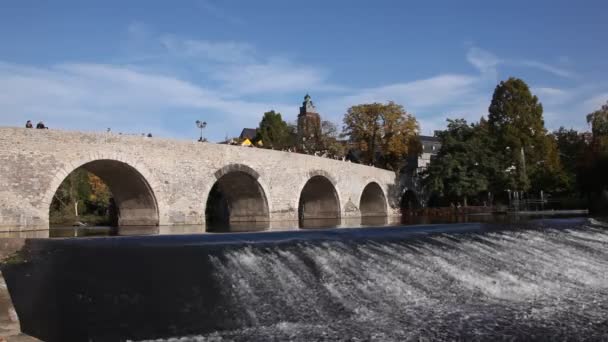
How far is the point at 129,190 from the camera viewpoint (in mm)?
23281

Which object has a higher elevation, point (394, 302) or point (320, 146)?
point (320, 146)

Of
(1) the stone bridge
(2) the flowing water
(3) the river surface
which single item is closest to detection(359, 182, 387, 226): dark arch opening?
(1) the stone bridge

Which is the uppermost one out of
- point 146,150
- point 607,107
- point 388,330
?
point 607,107

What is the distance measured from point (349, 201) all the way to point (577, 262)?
Answer: 23.2 meters

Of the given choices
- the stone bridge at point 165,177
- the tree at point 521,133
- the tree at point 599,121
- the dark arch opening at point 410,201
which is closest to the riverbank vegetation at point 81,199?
the stone bridge at point 165,177

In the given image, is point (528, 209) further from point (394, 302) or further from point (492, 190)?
Answer: point (394, 302)

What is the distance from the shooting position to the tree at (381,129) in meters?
44.5

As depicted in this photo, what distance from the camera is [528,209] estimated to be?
124 ft

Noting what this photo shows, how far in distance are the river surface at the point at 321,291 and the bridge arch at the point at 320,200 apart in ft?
70.2

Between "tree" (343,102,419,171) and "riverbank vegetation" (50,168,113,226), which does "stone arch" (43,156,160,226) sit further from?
"tree" (343,102,419,171)

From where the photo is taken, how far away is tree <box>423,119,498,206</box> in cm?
3841

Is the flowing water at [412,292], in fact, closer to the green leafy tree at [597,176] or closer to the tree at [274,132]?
the green leafy tree at [597,176]

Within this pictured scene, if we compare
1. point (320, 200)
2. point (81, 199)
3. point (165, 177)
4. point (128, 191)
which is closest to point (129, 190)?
point (128, 191)

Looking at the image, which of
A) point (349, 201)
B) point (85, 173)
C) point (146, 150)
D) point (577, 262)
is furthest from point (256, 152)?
point (85, 173)
